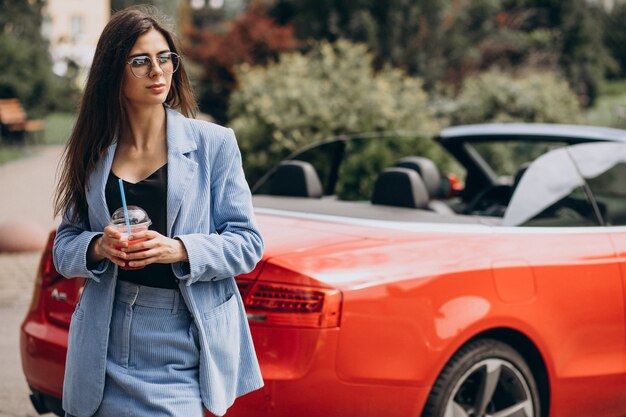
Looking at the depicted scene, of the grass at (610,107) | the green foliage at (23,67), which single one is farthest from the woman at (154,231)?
the grass at (610,107)

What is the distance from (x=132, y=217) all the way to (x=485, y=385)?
185cm

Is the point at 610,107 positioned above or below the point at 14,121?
above

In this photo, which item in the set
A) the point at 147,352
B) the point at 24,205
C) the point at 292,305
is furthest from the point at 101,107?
the point at 24,205

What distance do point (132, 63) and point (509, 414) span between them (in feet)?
7.14

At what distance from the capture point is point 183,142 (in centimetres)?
261

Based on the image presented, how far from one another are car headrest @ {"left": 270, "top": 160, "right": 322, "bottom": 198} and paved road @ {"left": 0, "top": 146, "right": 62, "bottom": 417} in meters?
1.71

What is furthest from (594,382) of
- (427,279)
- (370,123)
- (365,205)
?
(370,123)

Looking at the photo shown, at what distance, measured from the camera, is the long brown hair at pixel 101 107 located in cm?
255

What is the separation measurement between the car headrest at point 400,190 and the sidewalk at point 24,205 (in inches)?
71.7

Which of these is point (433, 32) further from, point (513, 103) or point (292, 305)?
point (292, 305)

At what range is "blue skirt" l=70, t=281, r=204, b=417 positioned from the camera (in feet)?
8.21

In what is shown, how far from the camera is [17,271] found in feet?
29.0

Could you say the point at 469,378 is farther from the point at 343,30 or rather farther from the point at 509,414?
the point at 343,30

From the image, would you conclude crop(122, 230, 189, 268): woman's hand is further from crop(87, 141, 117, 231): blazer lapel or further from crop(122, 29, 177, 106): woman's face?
crop(122, 29, 177, 106): woman's face
